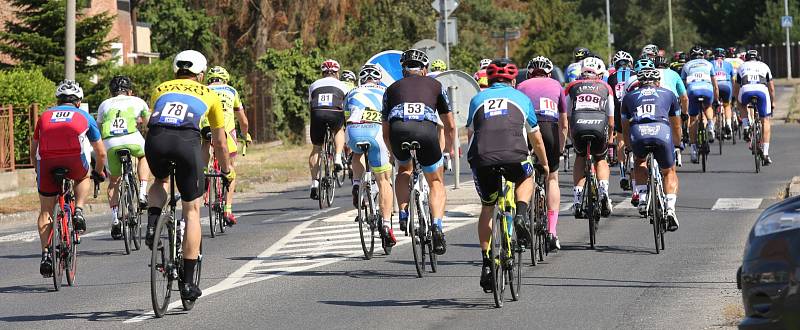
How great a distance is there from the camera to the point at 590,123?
51.1 feet

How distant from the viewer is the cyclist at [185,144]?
11.1 m

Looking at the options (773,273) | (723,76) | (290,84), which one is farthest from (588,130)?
(290,84)

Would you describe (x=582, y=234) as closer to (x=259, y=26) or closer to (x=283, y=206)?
(x=283, y=206)

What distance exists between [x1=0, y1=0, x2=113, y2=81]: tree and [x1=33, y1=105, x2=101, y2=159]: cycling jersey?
19.7 m

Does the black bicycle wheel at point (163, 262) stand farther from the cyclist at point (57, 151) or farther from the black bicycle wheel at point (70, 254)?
the cyclist at point (57, 151)

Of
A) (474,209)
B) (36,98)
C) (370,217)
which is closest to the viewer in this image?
(370,217)

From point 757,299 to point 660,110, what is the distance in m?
8.41

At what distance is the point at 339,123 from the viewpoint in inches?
842

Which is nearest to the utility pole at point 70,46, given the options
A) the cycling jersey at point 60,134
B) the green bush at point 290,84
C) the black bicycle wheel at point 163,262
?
the cycling jersey at point 60,134

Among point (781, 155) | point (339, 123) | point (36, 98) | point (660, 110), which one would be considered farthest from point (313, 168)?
point (781, 155)

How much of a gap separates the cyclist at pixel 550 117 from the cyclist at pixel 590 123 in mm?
503

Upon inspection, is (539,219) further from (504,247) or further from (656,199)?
(504,247)

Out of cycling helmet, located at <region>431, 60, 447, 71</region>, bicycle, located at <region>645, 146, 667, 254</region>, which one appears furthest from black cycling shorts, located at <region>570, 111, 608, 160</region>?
cycling helmet, located at <region>431, 60, 447, 71</region>

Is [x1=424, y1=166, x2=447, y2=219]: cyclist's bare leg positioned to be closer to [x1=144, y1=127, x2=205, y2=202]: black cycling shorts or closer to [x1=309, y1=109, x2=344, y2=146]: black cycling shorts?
[x1=144, y1=127, x2=205, y2=202]: black cycling shorts
